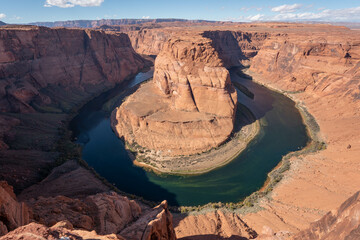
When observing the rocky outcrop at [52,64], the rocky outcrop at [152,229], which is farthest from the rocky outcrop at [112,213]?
the rocky outcrop at [52,64]

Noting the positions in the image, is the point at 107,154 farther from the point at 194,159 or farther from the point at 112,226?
the point at 112,226

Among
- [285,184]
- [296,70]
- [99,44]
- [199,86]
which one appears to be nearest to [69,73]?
[99,44]

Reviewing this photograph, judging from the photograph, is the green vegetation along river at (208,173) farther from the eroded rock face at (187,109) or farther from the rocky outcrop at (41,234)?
the rocky outcrop at (41,234)

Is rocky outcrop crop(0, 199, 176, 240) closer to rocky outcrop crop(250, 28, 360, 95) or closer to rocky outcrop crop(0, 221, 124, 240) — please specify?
rocky outcrop crop(0, 221, 124, 240)

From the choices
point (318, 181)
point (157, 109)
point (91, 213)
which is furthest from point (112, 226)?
point (157, 109)

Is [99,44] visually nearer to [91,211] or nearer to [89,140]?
[89,140]
